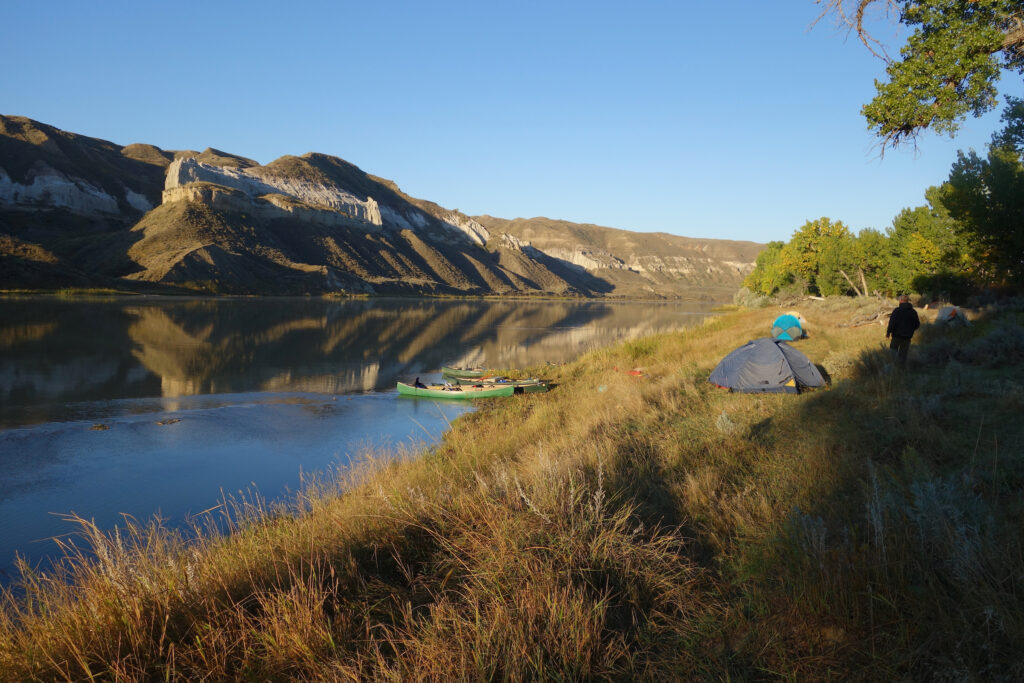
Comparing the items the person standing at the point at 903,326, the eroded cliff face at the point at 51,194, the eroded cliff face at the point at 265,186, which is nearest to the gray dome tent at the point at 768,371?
the person standing at the point at 903,326

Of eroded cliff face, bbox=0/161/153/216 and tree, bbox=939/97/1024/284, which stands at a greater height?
eroded cliff face, bbox=0/161/153/216

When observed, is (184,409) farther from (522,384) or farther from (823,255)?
(823,255)

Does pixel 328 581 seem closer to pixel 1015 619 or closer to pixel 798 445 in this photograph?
pixel 1015 619

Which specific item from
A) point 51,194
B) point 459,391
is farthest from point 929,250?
point 51,194

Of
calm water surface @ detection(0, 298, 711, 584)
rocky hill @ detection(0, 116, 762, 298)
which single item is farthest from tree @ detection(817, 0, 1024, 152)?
rocky hill @ detection(0, 116, 762, 298)

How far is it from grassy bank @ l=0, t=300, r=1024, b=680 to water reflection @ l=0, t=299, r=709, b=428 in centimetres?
1478

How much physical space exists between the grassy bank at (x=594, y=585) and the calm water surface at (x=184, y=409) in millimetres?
3651

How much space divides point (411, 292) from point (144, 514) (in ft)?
357

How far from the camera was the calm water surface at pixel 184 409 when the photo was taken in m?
9.82

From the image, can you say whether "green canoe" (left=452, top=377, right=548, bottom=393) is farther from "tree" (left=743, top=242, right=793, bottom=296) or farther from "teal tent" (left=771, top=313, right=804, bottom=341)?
"tree" (left=743, top=242, right=793, bottom=296)

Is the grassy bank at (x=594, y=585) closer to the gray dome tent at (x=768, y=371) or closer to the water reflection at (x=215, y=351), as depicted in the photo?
the gray dome tent at (x=768, y=371)

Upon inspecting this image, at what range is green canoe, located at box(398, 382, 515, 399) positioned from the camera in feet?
59.8

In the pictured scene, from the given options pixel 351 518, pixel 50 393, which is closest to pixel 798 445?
pixel 351 518

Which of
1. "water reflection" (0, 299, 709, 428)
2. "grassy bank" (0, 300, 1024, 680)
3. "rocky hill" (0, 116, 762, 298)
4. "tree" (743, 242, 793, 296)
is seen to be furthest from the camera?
"rocky hill" (0, 116, 762, 298)
